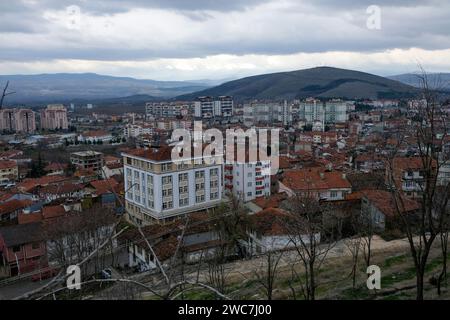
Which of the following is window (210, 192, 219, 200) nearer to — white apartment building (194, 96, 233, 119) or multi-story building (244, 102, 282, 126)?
multi-story building (244, 102, 282, 126)

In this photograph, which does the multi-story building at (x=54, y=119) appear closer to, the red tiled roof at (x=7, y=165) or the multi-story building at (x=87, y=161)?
the multi-story building at (x=87, y=161)

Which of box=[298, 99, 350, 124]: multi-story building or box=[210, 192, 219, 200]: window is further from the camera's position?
box=[298, 99, 350, 124]: multi-story building

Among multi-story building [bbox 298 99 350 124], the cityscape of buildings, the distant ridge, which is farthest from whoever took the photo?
the distant ridge

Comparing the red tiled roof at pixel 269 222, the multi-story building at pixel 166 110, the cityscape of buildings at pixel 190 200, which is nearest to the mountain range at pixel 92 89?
the multi-story building at pixel 166 110

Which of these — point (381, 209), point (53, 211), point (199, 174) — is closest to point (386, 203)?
point (381, 209)

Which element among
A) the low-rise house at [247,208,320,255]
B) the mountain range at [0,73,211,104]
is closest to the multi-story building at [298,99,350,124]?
the low-rise house at [247,208,320,255]

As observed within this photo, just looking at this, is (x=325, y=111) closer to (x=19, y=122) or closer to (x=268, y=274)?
(x=19, y=122)
